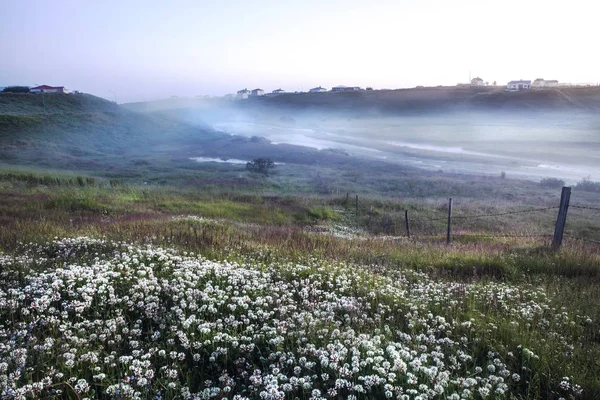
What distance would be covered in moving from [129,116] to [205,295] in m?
122

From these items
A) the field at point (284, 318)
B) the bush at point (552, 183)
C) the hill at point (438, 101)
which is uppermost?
the hill at point (438, 101)

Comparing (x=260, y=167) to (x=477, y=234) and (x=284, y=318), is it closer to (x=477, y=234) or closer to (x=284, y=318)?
(x=477, y=234)

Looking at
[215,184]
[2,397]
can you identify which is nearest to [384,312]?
[2,397]

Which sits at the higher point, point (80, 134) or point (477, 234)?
point (80, 134)

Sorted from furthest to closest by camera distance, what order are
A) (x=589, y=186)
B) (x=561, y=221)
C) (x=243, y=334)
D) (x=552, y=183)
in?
(x=552, y=183) → (x=589, y=186) → (x=561, y=221) → (x=243, y=334)

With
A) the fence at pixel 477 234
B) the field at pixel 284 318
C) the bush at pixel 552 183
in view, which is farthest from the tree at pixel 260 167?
the field at pixel 284 318

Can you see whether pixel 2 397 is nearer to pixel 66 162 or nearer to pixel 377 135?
pixel 66 162

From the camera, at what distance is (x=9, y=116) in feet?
262

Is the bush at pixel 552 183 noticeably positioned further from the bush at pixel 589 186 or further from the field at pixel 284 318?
the field at pixel 284 318

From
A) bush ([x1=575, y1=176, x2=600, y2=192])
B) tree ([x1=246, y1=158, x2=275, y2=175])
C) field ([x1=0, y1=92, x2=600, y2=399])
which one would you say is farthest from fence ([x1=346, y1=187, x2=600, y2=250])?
tree ([x1=246, y1=158, x2=275, y2=175])

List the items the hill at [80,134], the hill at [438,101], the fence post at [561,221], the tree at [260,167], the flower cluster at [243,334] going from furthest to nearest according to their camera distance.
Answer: the hill at [438,101]
the hill at [80,134]
the tree at [260,167]
the fence post at [561,221]
the flower cluster at [243,334]

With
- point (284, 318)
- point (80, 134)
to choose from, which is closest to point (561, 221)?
point (284, 318)

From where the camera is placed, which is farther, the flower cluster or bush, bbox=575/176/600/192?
bush, bbox=575/176/600/192

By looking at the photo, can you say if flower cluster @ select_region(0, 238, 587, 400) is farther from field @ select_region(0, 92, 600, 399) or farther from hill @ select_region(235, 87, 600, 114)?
hill @ select_region(235, 87, 600, 114)
